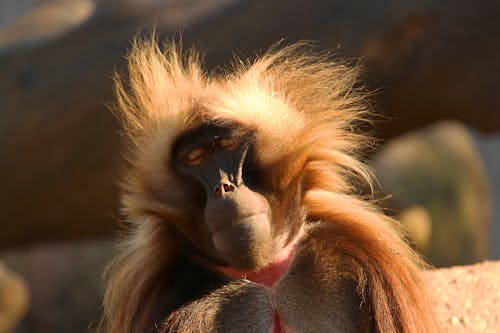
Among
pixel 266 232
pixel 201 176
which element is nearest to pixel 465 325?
pixel 266 232

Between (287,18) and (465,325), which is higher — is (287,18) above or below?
above

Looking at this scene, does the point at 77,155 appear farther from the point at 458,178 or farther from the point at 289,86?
the point at 458,178

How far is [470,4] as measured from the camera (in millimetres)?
4656

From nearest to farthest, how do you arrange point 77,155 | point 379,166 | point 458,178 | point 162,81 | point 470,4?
point 162,81 → point 470,4 → point 77,155 → point 379,166 → point 458,178

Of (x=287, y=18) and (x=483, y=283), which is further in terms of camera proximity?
(x=287, y=18)

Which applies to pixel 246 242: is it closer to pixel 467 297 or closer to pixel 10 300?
pixel 467 297

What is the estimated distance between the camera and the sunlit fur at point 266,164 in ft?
7.84

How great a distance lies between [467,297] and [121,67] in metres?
2.61

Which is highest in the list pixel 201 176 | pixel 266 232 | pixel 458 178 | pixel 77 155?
pixel 201 176

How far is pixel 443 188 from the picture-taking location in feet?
24.6

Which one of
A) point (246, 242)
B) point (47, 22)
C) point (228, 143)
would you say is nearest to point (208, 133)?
point (228, 143)

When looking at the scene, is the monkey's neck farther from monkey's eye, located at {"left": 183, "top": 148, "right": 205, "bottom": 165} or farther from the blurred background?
the blurred background

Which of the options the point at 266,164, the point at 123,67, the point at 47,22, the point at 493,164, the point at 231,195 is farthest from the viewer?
the point at 493,164

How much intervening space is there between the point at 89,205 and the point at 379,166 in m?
2.73
